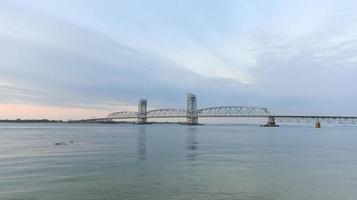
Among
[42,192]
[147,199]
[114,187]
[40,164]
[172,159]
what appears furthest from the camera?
[172,159]

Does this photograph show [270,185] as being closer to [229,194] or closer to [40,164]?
[229,194]

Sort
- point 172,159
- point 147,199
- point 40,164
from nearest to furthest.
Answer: point 147,199
point 40,164
point 172,159

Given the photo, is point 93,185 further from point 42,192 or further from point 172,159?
point 172,159

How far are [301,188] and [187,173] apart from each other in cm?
908

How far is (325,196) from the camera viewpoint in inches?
1006

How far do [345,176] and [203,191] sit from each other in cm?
1350

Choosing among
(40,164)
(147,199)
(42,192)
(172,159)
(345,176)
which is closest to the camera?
(147,199)

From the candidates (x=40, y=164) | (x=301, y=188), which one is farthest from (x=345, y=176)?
(x=40, y=164)

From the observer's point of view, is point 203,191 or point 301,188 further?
point 301,188

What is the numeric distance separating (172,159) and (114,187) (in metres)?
17.7

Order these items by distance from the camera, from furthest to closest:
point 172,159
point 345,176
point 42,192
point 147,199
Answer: point 172,159
point 345,176
point 42,192
point 147,199

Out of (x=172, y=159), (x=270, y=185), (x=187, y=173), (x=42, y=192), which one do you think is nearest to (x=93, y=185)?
(x=42, y=192)

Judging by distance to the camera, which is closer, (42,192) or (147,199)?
(147,199)

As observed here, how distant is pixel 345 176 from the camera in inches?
1328
